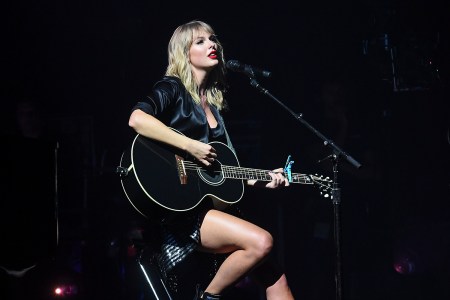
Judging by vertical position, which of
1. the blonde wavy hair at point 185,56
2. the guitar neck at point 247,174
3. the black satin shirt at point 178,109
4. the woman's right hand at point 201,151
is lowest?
the guitar neck at point 247,174

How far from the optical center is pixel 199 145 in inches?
142

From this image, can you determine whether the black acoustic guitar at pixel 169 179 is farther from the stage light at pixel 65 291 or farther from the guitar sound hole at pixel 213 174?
the stage light at pixel 65 291

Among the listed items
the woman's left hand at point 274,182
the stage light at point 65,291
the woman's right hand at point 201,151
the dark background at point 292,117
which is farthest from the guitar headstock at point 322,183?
the stage light at point 65,291

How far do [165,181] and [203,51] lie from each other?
40.2 inches

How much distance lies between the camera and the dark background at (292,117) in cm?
605

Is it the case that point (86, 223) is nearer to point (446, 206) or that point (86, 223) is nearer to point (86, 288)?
point (86, 288)

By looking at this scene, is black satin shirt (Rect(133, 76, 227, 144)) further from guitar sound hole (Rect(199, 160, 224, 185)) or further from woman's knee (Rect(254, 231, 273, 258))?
woman's knee (Rect(254, 231, 273, 258))

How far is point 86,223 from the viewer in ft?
20.4

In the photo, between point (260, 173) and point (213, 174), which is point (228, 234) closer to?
point (213, 174)

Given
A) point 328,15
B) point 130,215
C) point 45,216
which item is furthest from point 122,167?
point 328,15

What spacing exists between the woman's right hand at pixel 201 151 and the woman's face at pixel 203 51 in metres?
0.68

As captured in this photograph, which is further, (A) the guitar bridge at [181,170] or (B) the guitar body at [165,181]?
(A) the guitar bridge at [181,170]

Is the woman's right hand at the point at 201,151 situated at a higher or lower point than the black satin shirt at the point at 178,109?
lower

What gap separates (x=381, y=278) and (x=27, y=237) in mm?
4547
